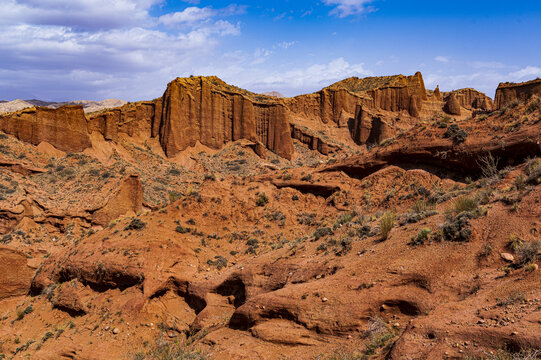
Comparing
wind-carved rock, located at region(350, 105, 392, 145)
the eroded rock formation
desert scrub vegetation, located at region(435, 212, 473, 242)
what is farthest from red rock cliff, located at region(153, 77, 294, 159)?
the eroded rock formation

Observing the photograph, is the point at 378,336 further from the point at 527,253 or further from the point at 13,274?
the point at 13,274

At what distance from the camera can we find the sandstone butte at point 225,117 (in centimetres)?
3997

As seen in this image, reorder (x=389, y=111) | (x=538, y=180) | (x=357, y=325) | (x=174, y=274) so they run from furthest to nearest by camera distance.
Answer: (x=389, y=111) < (x=174, y=274) < (x=538, y=180) < (x=357, y=325)

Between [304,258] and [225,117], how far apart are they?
47815mm

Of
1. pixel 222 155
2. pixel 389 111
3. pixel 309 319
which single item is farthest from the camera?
pixel 389 111

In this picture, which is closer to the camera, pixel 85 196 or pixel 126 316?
pixel 126 316

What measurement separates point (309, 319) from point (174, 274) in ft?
23.4

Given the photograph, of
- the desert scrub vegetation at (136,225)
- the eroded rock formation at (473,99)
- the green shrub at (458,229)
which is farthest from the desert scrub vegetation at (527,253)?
the eroded rock formation at (473,99)

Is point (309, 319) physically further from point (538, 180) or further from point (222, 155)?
point (222, 155)

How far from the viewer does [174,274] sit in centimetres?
1318

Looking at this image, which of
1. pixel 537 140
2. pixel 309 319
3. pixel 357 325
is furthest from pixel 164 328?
pixel 537 140

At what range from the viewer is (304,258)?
35.9 ft

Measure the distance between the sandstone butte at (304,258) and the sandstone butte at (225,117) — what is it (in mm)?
9361

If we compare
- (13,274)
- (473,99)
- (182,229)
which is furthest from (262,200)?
(473,99)
